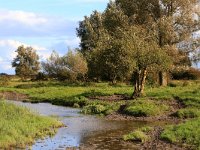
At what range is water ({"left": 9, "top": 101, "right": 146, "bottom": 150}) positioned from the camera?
86.5 ft

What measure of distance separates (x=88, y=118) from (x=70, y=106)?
1223 centimetres

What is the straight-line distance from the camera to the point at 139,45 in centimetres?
5322

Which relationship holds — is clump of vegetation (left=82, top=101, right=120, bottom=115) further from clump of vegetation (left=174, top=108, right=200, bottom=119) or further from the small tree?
the small tree

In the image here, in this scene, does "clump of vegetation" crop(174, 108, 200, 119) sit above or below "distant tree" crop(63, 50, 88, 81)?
below

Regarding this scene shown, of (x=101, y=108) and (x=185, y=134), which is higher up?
(x=101, y=108)

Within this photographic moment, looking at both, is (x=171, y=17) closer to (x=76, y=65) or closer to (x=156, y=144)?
(x=76, y=65)

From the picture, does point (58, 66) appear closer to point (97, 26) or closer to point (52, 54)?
point (52, 54)

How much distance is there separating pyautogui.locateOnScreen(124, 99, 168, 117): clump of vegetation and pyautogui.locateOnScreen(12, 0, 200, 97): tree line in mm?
7921

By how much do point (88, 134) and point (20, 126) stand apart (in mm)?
5008

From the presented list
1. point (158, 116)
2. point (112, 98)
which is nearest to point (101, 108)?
point (158, 116)

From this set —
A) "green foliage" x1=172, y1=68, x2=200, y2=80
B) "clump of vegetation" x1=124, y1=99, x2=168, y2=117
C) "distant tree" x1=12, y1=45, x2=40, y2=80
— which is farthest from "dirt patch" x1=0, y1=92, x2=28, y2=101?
"distant tree" x1=12, y1=45, x2=40, y2=80

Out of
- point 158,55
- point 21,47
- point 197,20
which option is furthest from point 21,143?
point 21,47

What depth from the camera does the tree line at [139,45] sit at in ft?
173

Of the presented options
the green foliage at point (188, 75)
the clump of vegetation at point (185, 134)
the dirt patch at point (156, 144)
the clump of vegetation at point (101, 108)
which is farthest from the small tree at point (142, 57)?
the green foliage at point (188, 75)
